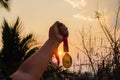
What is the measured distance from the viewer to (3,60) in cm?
1767

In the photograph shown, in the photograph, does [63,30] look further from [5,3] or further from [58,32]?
[5,3]

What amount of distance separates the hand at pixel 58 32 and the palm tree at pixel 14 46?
15263mm

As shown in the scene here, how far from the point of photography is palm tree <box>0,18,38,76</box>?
57.7ft

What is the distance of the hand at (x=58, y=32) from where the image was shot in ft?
6.31

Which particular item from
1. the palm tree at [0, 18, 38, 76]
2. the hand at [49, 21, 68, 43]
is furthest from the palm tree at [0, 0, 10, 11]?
the hand at [49, 21, 68, 43]

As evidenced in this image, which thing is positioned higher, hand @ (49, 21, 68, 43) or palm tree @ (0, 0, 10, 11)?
palm tree @ (0, 0, 10, 11)

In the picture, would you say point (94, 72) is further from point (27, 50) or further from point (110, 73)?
point (27, 50)

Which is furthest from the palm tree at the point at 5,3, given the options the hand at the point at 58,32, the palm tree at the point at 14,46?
the hand at the point at 58,32

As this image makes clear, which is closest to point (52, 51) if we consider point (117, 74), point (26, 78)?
point (26, 78)

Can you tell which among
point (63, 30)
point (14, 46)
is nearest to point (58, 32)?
point (63, 30)

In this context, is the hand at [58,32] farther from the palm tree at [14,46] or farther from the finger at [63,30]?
the palm tree at [14,46]

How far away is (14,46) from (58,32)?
15982 millimetres

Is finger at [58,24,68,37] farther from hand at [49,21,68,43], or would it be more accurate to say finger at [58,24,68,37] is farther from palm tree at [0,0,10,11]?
palm tree at [0,0,10,11]

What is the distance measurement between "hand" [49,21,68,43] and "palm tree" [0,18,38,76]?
15263mm
